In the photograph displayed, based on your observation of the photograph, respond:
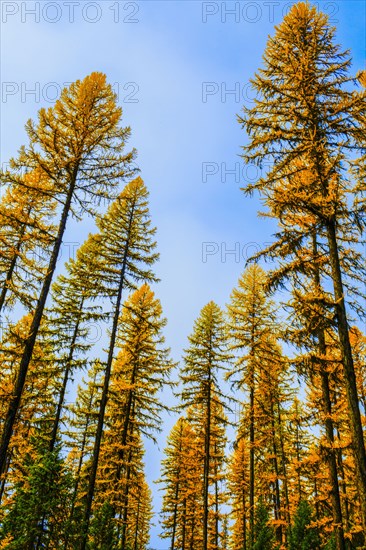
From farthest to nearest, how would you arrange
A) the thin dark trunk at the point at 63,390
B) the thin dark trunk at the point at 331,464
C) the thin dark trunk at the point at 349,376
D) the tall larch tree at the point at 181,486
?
the tall larch tree at the point at 181,486 → the thin dark trunk at the point at 63,390 → the thin dark trunk at the point at 331,464 → the thin dark trunk at the point at 349,376

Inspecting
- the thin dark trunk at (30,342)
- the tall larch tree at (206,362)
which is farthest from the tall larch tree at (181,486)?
the thin dark trunk at (30,342)

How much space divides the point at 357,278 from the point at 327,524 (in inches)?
353

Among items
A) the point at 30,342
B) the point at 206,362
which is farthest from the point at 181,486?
the point at 30,342

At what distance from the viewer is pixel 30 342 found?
9.25 m

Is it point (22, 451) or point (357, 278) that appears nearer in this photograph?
point (357, 278)

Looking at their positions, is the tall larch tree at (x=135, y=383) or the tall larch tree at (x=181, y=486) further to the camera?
the tall larch tree at (x=181, y=486)

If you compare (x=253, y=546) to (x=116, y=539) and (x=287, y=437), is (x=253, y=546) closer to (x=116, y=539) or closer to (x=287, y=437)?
(x=116, y=539)

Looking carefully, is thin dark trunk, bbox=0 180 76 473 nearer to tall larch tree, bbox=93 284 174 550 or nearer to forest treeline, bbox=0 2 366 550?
forest treeline, bbox=0 2 366 550

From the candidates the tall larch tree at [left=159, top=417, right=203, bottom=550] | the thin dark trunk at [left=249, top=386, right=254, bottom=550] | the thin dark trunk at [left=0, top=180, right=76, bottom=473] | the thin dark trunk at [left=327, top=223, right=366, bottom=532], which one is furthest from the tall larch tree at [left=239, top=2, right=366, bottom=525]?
the tall larch tree at [left=159, top=417, right=203, bottom=550]

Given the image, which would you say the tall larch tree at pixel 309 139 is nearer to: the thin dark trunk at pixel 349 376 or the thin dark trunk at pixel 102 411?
the thin dark trunk at pixel 349 376

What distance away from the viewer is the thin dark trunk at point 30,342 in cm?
834

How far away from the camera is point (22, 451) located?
16.5m

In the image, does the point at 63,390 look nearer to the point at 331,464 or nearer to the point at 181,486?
the point at 331,464

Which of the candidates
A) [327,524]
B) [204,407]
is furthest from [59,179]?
[204,407]
